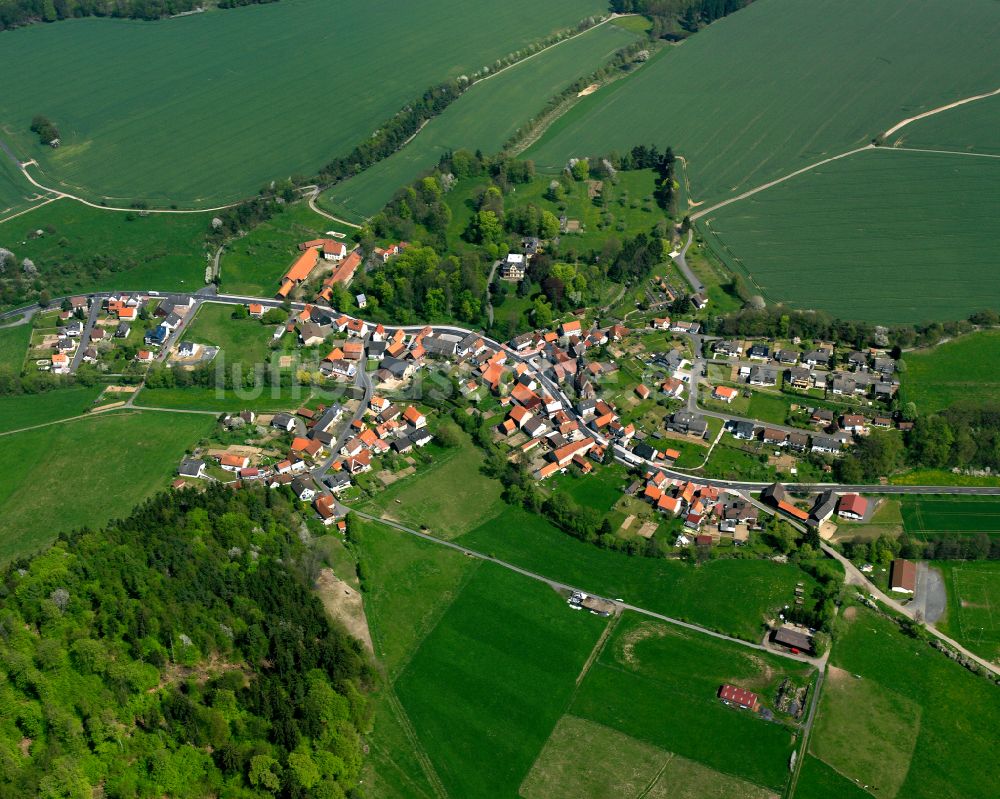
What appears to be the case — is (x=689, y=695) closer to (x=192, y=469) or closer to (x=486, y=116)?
(x=192, y=469)

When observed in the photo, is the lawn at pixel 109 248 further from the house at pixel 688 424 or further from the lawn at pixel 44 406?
the house at pixel 688 424

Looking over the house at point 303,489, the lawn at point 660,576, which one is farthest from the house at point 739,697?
the house at point 303,489

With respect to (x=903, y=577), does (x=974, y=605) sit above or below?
below

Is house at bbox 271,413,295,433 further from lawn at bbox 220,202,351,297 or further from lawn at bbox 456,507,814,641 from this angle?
lawn at bbox 220,202,351,297

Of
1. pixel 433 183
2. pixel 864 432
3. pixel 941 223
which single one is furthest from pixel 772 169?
pixel 864 432

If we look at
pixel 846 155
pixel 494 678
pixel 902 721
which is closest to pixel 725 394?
pixel 902 721

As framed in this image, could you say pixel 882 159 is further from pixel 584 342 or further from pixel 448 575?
pixel 448 575
